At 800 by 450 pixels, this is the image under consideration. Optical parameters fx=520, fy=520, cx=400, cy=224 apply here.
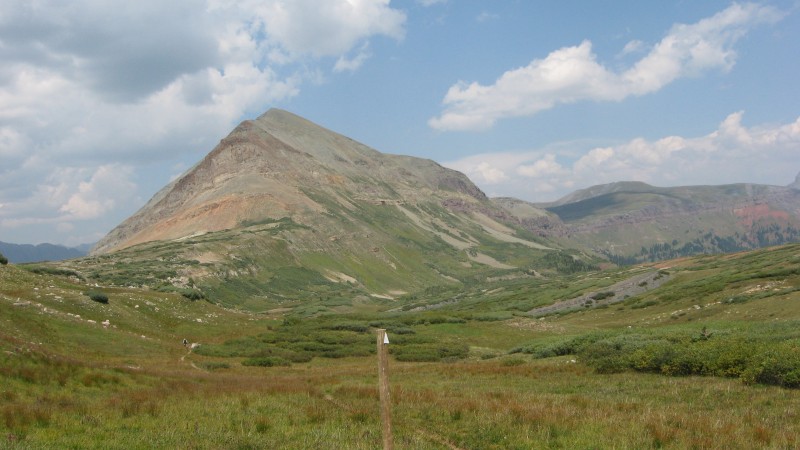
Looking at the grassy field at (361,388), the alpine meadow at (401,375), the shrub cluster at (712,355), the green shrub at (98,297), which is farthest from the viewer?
the green shrub at (98,297)

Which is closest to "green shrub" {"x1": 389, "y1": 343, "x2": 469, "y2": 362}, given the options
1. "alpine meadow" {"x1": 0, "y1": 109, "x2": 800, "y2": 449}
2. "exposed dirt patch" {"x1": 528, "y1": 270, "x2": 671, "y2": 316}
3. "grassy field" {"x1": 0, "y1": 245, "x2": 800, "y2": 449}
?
"alpine meadow" {"x1": 0, "y1": 109, "x2": 800, "y2": 449}

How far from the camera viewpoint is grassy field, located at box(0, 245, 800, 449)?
12953 mm

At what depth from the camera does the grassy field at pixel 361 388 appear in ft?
42.5

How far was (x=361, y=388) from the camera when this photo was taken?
22969 millimetres

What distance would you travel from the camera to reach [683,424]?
1353 centimetres

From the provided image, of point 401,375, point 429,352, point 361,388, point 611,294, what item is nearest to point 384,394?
point 361,388

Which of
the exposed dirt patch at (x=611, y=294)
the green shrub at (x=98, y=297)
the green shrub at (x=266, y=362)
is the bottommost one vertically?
the exposed dirt patch at (x=611, y=294)

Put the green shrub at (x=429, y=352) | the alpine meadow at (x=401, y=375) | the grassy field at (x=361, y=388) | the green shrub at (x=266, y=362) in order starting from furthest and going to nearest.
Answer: the green shrub at (x=429, y=352) → the green shrub at (x=266, y=362) → the alpine meadow at (x=401, y=375) → the grassy field at (x=361, y=388)

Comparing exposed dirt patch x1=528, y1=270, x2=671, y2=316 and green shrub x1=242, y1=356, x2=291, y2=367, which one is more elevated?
green shrub x1=242, y1=356, x2=291, y2=367

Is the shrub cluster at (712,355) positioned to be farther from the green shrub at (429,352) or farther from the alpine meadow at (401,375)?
the green shrub at (429,352)

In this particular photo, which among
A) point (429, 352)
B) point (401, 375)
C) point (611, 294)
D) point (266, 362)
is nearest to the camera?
point (401, 375)

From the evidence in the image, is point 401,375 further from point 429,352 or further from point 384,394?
point 384,394

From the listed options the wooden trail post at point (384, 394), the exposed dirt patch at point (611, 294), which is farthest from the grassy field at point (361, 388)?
the exposed dirt patch at point (611, 294)

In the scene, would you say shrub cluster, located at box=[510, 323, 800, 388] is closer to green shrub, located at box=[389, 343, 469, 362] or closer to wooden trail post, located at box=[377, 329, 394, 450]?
green shrub, located at box=[389, 343, 469, 362]
